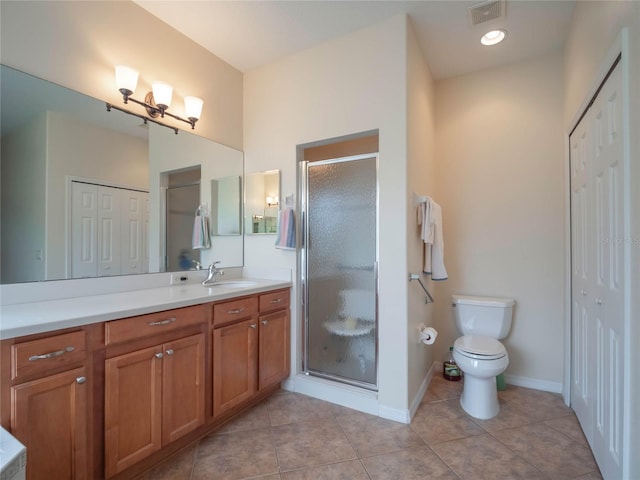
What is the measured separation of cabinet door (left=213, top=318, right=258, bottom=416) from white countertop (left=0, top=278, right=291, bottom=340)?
24cm

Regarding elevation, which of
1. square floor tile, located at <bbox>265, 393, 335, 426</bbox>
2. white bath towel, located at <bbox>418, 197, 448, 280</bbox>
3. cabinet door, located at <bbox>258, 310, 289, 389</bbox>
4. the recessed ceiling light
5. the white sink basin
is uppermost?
the recessed ceiling light

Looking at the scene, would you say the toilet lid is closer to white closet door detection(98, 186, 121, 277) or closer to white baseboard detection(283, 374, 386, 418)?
white baseboard detection(283, 374, 386, 418)

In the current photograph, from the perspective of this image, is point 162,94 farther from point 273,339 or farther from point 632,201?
point 632,201

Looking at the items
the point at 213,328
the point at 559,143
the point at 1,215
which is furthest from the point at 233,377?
the point at 559,143

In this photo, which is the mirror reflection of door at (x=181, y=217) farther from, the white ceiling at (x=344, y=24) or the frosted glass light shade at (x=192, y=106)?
the white ceiling at (x=344, y=24)

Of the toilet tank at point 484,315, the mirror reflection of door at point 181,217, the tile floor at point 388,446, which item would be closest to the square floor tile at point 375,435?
the tile floor at point 388,446

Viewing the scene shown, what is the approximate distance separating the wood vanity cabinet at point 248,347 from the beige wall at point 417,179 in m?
0.96

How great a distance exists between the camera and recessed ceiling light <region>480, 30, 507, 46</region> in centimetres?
216

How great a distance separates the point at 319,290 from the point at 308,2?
1.99 m

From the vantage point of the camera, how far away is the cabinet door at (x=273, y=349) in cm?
212

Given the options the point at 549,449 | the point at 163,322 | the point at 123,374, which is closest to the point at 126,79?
the point at 163,322

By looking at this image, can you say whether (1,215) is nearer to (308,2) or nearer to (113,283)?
(113,283)

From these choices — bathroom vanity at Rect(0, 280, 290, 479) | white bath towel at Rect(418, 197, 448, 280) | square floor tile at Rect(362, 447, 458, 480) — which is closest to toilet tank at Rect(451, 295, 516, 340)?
white bath towel at Rect(418, 197, 448, 280)

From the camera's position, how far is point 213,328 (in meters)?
1.77
